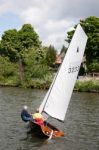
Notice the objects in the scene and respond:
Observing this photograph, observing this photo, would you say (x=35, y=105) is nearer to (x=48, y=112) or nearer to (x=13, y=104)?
(x=13, y=104)

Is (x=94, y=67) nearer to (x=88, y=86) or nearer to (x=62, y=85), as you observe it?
(x=88, y=86)

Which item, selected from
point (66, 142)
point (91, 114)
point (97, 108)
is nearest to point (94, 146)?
point (66, 142)

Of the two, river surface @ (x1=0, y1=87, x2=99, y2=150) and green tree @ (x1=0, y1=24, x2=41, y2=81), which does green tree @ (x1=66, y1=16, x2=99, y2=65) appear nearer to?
green tree @ (x1=0, y1=24, x2=41, y2=81)

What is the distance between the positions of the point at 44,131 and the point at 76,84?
5613cm

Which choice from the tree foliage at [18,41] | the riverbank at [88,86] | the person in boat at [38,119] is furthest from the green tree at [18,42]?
the person in boat at [38,119]

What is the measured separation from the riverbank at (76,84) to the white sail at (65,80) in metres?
52.3

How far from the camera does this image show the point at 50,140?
114ft

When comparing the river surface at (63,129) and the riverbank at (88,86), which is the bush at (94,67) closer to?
the riverbank at (88,86)

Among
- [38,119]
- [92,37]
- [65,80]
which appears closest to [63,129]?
[38,119]

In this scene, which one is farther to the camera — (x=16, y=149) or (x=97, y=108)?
(x=97, y=108)

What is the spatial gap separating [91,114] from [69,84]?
16456 mm

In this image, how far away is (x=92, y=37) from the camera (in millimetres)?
105062

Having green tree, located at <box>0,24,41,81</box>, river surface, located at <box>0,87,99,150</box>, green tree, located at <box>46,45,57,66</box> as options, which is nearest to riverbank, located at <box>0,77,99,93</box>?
green tree, located at <box>0,24,41,81</box>

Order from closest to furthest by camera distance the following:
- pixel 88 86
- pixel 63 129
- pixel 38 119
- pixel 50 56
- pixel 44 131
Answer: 1. pixel 38 119
2. pixel 44 131
3. pixel 63 129
4. pixel 88 86
5. pixel 50 56
